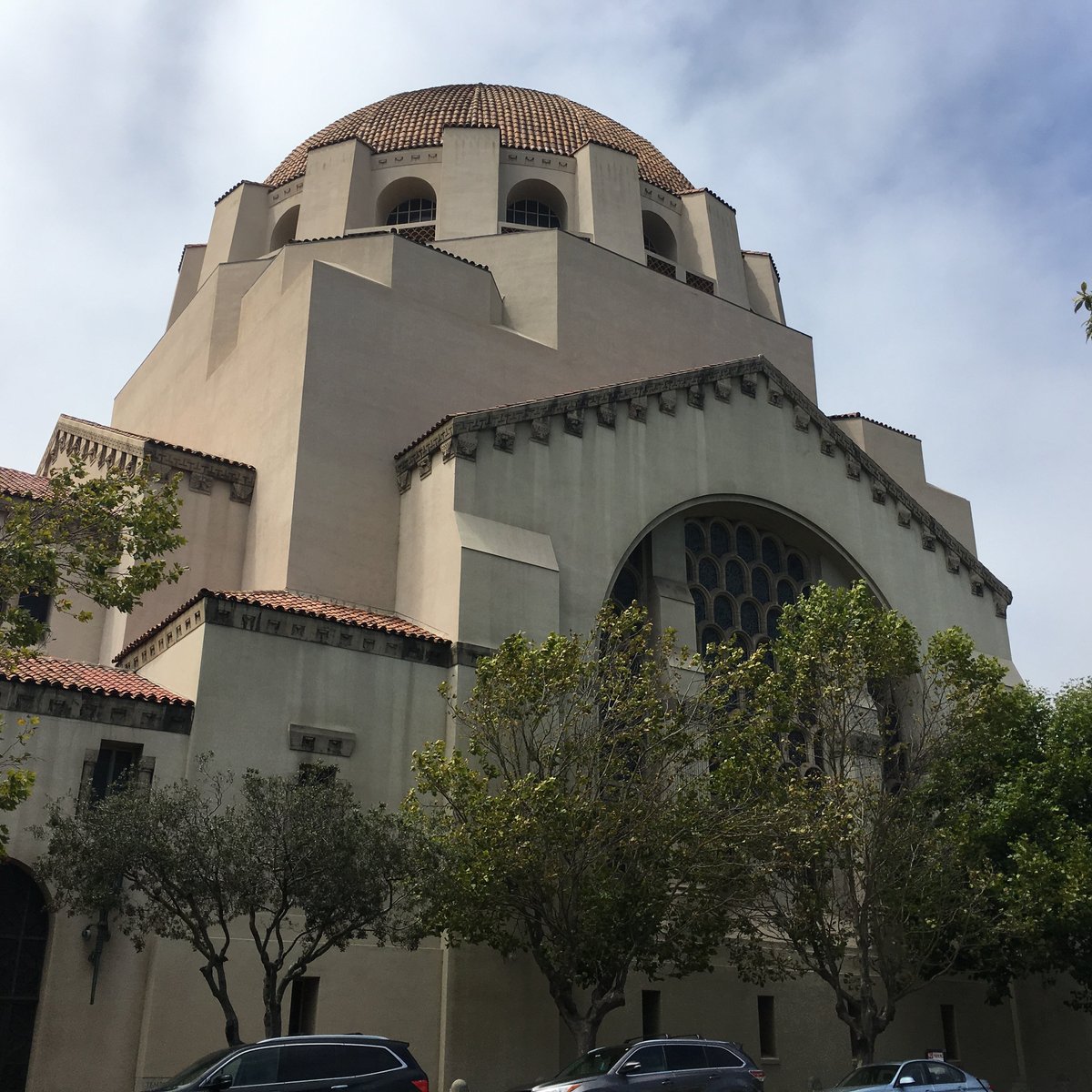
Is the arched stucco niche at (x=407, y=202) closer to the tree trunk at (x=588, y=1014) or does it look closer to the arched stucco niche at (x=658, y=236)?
the arched stucco niche at (x=658, y=236)

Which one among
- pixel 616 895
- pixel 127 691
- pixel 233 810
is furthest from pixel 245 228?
pixel 616 895

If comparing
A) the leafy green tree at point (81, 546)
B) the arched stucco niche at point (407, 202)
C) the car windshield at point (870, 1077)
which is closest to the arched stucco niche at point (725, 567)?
the car windshield at point (870, 1077)

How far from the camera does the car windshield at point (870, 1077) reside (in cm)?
1798

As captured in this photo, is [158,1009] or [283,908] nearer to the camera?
[283,908]

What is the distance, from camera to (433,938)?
2073 cm

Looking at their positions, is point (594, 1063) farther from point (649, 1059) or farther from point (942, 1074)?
point (942, 1074)

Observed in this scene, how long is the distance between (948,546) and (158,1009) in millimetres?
22419

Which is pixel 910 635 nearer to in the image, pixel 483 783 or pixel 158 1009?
pixel 483 783

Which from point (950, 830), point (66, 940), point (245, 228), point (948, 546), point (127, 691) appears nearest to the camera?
point (66, 940)

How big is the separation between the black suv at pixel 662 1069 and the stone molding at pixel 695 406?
38.9 ft

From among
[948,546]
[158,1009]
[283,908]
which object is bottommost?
[158,1009]

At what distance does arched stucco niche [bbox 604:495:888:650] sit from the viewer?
89.3ft

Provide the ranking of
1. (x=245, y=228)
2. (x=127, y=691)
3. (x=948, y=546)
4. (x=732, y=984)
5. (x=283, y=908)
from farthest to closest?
(x=245, y=228) < (x=948, y=546) < (x=732, y=984) < (x=127, y=691) < (x=283, y=908)

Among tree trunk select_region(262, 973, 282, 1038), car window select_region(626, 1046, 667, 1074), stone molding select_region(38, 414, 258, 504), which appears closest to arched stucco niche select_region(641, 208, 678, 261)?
stone molding select_region(38, 414, 258, 504)
